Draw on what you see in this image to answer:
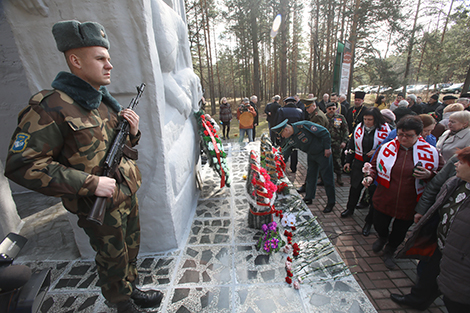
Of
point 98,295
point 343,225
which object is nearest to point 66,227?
point 98,295

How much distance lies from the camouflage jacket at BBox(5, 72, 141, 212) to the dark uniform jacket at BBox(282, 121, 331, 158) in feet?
10.4

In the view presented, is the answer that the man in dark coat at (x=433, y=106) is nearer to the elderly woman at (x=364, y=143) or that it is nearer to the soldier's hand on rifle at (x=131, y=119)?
the elderly woman at (x=364, y=143)

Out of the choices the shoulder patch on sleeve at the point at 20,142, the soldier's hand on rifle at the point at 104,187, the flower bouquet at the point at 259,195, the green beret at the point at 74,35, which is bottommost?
the flower bouquet at the point at 259,195

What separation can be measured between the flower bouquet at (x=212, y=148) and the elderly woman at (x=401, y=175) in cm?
253

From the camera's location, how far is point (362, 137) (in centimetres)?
374

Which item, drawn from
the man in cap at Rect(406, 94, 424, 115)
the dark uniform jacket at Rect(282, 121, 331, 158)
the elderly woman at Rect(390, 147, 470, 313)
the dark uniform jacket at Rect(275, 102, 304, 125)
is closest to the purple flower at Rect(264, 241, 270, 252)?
the elderly woman at Rect(390, 147, 470, 313)

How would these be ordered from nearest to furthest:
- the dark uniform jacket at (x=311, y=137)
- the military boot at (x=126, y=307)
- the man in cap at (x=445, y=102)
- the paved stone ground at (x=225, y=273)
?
1. the military boot at (x=126, y=307)
2. the paved stone ground at (x=225, y=273)
3. the dark uniform jacket at (x=311, y=137)
4. the man in cap at (x=445, y=102)

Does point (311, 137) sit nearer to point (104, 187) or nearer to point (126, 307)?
point (104, 187)

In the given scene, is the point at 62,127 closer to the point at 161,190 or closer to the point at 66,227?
the point at 161,190

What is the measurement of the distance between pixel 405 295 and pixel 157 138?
3.29m

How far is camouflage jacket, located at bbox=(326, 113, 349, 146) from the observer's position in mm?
5223

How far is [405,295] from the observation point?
2332 mm

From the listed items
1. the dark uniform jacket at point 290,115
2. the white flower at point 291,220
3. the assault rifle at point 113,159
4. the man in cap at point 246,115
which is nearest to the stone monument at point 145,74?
the assault rifle at point 113,159

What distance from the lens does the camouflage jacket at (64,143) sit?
1.33m
